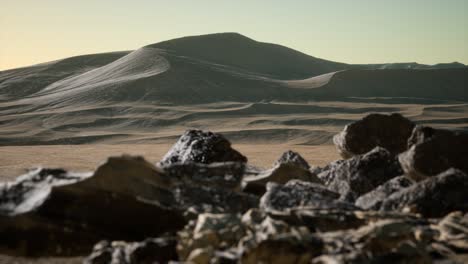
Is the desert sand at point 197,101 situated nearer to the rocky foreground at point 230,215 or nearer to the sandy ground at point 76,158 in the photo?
the sandy ground at point 76,158

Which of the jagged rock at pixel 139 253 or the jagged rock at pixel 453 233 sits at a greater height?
the jagged rock at pixel 139 253

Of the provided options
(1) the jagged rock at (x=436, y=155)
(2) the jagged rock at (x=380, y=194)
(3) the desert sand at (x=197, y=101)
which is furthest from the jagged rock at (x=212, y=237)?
(3) the desert sand at (x=197, y=101)

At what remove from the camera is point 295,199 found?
4.85m

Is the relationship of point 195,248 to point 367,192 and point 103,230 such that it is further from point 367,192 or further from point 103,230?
point 367,192

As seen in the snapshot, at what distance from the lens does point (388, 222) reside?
3.84m

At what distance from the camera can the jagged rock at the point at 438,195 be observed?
508 centimetres

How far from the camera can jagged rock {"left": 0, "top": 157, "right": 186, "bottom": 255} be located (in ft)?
13.9

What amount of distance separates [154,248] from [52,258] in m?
0.85

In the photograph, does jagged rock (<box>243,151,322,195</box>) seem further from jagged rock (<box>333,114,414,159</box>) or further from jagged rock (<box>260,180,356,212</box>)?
jagged rock (<box>333,114,414,159</box>)

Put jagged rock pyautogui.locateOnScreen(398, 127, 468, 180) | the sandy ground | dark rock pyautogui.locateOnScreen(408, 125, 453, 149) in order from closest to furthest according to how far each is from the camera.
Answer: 1. jagged rock pyautogui.locateOnScreen(398, 127, 468, 180)
2. dark rock pyautogui.locateOnScreen(408, 125, 453, 149)
3. the sandy ground

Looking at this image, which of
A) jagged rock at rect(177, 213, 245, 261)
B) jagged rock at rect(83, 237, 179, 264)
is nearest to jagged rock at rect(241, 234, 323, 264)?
jagged rock at rect(177, 213, 245, 261)

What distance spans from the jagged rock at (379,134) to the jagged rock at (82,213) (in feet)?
11.8

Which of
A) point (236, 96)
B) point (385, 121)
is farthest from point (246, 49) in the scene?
A: point (385, 121)

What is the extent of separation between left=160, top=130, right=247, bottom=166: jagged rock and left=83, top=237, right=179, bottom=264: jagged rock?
8.89ft
